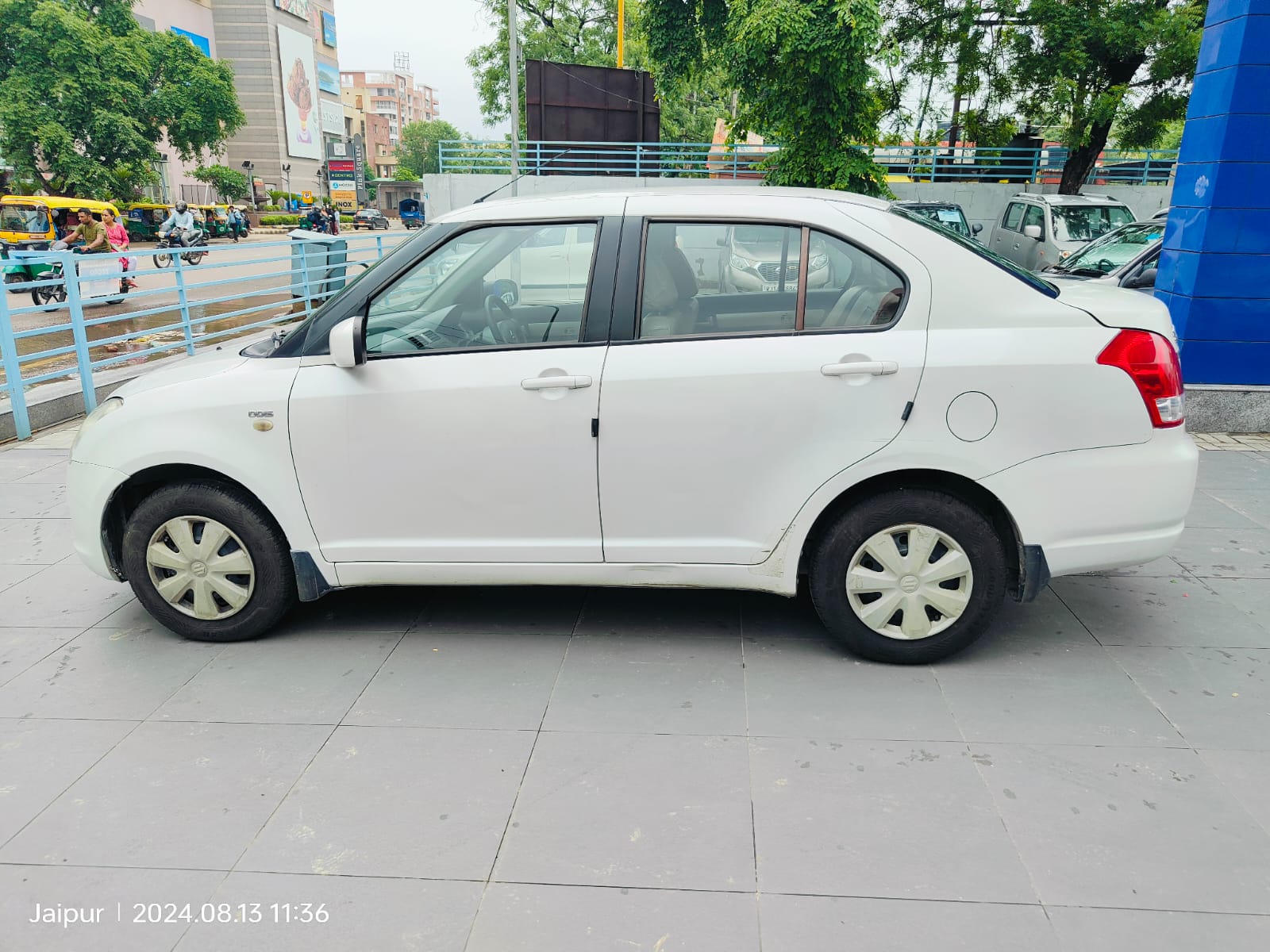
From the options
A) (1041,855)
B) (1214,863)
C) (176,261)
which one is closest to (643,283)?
(1041,855)

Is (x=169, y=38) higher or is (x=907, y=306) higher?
(x=169, y=38)

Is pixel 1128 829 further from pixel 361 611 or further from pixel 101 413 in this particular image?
pixel 101 413

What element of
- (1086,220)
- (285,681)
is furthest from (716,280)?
(1086,220)

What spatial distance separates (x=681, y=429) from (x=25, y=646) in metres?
2.95

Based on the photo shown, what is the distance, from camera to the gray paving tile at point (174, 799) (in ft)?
8.77

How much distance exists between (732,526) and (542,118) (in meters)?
22.6

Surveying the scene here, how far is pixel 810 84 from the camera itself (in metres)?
16.9

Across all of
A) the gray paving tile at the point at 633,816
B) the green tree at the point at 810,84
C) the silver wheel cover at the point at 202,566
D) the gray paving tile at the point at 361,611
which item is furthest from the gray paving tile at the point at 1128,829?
the green tree at the point at 810,84

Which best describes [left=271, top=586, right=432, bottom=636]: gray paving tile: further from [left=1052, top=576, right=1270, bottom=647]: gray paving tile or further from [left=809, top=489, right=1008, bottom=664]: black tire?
[left=1052, top=576, right=1270, bottom=647]: gray paving tile

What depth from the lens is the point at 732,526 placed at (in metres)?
3.57

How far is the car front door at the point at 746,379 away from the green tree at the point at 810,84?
545 inches

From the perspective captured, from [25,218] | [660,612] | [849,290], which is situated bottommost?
[660,612]

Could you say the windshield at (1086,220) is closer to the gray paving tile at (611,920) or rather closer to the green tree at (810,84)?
the green tree at (810,84)

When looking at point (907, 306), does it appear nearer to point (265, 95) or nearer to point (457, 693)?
point (457, 693)
